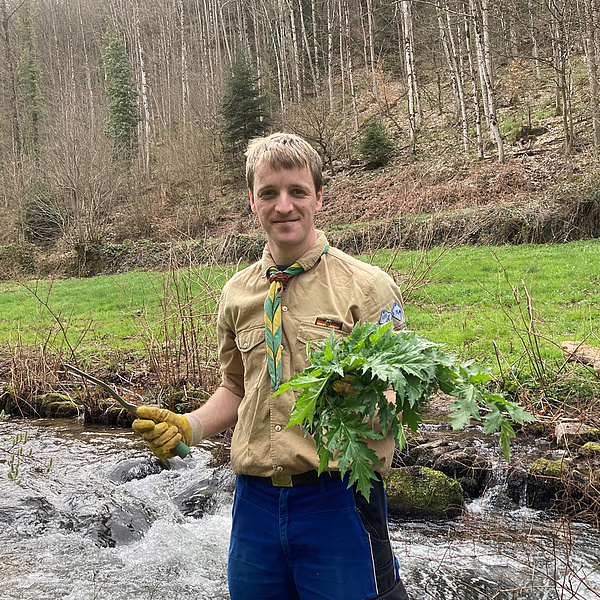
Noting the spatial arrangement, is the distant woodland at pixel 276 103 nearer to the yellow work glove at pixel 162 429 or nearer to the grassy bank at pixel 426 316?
the grassy bank at pixel 426 316

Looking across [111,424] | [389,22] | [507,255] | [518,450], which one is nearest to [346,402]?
[518,450]

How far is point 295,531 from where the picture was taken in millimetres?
1879

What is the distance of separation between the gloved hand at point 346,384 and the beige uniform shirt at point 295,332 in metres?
0.25

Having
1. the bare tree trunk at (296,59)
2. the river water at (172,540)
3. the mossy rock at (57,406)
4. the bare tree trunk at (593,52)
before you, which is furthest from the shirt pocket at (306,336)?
the bare tree trunk at (296,59)

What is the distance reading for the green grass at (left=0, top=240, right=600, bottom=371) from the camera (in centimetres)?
771

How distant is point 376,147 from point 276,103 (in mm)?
12538

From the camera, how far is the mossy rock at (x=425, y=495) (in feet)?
16.7

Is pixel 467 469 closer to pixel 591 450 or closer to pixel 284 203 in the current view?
pixel 591 450

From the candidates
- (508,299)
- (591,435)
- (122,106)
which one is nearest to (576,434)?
(591,435)

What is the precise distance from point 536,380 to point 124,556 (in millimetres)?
4672

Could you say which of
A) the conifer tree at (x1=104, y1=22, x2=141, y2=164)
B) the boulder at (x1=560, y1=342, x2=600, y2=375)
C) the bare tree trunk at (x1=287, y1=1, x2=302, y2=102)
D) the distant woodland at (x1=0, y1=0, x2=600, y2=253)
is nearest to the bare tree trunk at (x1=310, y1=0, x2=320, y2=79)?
the distant woodland at (x1=0, y1=0, x2=600, y2=253)

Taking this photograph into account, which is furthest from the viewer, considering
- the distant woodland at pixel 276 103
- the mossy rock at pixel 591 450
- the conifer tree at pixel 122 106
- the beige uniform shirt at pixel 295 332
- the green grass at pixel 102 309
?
the conifer tree at pixel 122 106

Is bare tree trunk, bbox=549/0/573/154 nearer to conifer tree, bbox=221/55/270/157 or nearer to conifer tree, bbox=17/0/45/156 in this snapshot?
Result: conifer tree, bbox=221/55/270/157

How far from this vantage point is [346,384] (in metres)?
1.77
